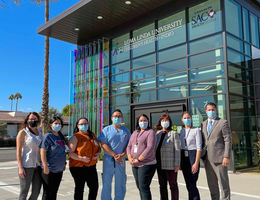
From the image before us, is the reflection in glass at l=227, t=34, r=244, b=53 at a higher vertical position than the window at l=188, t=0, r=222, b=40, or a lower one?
lower

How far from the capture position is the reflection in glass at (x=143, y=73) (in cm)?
1243

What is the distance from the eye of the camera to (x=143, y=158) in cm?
425

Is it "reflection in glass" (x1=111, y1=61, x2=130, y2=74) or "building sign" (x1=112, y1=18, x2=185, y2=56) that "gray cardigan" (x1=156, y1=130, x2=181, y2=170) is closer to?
"building sign" (x1=112, y1=18, x2=185, y2=56)

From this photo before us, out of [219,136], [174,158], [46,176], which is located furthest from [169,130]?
[46,176]

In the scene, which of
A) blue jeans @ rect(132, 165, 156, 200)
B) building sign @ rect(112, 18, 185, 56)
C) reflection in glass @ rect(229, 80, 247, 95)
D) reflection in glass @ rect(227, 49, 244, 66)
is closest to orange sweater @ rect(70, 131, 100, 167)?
blue jeans @ rect(132, 165, 156, 200)

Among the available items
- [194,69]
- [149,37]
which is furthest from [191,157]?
[149,37]

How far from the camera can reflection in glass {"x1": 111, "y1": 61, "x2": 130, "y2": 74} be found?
13711 millimetres

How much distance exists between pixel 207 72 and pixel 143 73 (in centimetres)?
345

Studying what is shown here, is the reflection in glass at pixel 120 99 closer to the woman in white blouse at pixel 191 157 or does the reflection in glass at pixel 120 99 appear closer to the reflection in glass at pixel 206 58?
the reflection in glass at pixel 206 58

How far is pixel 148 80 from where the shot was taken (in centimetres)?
1247

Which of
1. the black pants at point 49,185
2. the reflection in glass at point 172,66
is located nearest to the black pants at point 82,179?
the black pants at point 49,185

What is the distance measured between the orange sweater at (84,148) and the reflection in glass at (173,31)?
8262mm

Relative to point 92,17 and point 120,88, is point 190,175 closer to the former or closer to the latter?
point 120,88

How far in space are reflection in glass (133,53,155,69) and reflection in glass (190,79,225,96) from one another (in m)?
2.68
